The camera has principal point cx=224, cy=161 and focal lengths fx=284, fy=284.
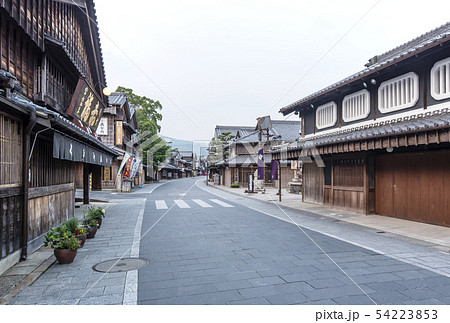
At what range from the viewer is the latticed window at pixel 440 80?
986cm

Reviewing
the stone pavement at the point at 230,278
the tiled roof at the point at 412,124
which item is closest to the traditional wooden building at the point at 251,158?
the tiled roof at the point at 412,124

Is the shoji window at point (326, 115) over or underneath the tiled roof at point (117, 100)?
underneath

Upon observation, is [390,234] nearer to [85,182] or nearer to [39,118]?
[39,118]

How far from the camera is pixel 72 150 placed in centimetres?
833

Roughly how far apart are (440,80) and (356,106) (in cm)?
447

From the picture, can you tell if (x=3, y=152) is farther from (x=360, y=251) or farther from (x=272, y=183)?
(x=272, y=183)

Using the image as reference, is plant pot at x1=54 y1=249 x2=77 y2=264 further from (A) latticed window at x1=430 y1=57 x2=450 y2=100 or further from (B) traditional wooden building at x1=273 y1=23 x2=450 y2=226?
(A) latticed window at x1=430 y1=57 x2=450 y2=100

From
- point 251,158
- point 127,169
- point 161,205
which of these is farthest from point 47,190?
point 251,158

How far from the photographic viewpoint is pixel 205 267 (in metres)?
6.21

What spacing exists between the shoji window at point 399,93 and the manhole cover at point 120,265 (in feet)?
37.5

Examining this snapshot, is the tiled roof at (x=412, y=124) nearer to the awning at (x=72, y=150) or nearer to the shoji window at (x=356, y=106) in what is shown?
the shoji window at (x=356, y=106)

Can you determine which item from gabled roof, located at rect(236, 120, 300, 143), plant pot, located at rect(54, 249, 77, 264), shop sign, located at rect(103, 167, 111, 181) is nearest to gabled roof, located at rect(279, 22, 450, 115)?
plant pot, located at rect(54, 249, 77, 264)

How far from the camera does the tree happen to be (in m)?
43.2

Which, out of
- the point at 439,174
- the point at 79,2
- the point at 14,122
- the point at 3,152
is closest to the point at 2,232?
the point at 3,152
